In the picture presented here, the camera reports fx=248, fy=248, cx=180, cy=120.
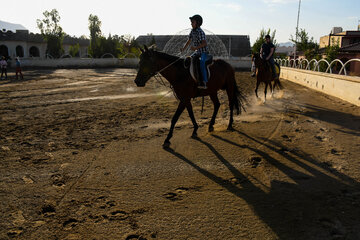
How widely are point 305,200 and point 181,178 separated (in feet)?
5.77

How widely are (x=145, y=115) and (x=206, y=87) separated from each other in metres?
2.86

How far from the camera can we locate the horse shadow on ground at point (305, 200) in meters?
2.65

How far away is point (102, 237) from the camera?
8.71 feet

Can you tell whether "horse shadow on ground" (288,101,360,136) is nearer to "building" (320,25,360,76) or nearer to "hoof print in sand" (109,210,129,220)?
"building" (320,25,360,76)

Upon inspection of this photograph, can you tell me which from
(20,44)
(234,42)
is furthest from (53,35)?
(234,42)

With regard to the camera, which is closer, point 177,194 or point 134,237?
point 134,237

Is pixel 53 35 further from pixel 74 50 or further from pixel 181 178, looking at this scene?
pixel 181 178

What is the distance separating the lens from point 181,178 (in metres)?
3.93

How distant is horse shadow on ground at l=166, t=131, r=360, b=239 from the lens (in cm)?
265

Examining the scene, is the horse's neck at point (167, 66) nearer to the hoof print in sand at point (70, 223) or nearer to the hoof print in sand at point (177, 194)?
the hoof print in sand at point (177, 194)

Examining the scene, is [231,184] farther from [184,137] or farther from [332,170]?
[184,137]

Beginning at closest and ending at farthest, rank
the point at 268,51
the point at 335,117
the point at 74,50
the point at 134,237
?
the point at 134,237 < the point at 335,117 < the point at 268,51 < the point at 74,50

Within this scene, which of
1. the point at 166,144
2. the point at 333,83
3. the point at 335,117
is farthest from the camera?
the point at 333,83

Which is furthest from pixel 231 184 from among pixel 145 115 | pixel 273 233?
pixel 145 115
